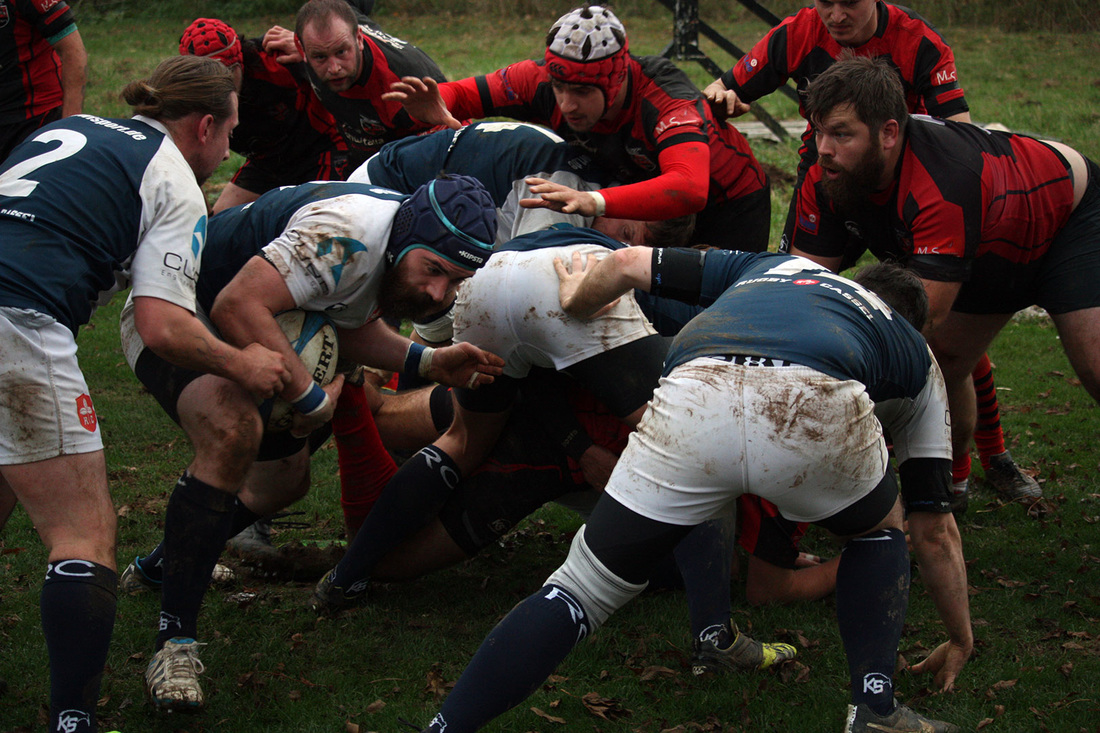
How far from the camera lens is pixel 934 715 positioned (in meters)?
3.29

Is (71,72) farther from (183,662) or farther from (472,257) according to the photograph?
(183,662)

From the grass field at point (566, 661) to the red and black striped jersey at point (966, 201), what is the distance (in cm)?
137

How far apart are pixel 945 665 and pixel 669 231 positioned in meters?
2.16

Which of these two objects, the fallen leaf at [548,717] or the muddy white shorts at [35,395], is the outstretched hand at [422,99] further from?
the fallen leaf at [548,717]

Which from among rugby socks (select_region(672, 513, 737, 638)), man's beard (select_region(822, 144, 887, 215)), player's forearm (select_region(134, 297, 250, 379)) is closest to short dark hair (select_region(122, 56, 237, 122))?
player's forearm (select_region(134, 297, 250, 379))

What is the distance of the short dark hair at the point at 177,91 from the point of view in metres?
3.37

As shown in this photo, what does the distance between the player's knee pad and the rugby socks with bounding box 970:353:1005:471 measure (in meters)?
3.14

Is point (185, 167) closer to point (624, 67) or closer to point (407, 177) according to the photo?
point (407, 177)

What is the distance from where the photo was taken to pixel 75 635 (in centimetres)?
281

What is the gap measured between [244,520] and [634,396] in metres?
1.74

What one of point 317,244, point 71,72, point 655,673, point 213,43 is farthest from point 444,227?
point 71,72

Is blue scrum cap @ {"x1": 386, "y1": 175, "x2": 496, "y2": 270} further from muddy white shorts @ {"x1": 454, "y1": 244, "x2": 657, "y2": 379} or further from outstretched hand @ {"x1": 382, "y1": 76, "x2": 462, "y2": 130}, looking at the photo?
outstretched hand @ {"x1": 382, "y1": 76, "x2": 462, "y2": 130}

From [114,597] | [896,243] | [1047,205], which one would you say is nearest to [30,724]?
[114,597]

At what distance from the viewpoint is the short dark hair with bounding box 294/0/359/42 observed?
539 cm
